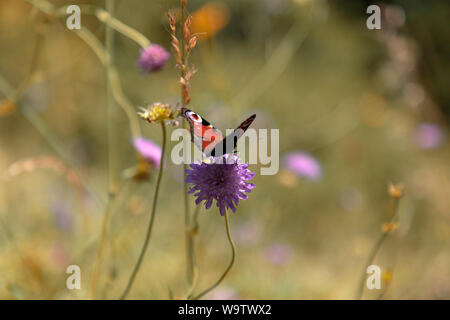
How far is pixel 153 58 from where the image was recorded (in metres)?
0.92

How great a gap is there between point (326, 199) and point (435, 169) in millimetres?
678

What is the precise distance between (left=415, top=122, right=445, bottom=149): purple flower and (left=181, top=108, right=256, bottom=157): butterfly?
2.18m

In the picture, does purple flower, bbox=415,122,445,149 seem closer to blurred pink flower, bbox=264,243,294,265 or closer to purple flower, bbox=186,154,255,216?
blurred pink flower, bbox=264,243,294,265

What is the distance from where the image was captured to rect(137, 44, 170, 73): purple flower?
914mm

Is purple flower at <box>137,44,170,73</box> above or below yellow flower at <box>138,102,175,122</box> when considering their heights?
above

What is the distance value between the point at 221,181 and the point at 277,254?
116 cm

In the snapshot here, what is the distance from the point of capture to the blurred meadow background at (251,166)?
4.14 feet

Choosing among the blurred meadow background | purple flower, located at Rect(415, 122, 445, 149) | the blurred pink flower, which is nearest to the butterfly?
the blurred meadow background

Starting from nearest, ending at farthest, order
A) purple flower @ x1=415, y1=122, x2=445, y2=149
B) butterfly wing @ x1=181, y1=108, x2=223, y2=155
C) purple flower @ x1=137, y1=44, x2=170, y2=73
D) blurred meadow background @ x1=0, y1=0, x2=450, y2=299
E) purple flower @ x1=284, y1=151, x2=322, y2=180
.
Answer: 1. butterfly wing @ x1=181, y1=108, x2=223, y2=155
2. purple flower @ x1=137, y1=44, x2=170, y2=73
3. blurred meadow background @ x1=0, y1=0, x2=450, y2=299
4. purple flower @ x1=284, y1=151, x2=322, y2=180
5. purple flower @ x1=415, y1=122, x2=445, y2=149

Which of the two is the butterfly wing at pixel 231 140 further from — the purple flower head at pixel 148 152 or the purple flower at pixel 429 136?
the purple flower at pixel 429 136

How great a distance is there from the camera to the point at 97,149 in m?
2.63

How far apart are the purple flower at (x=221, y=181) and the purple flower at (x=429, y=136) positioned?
7.02ft

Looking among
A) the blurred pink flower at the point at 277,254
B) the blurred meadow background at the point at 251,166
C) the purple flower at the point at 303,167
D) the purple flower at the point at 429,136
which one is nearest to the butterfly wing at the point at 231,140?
the blurred meadow background at the point at 251,166

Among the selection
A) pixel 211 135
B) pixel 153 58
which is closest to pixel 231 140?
pixel 211 135
